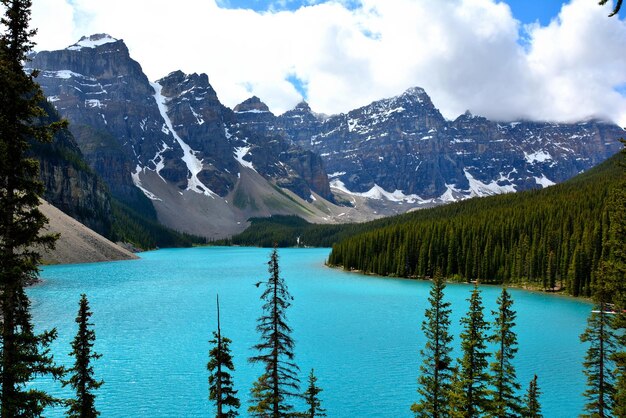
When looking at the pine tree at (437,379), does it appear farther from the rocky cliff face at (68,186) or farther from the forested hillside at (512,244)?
the rocky cliff face at (68,186)

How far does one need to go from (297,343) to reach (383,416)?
1907 centimetres

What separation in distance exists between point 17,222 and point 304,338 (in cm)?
3980

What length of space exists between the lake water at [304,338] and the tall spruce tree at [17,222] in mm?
18078

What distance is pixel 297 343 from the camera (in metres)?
48.9

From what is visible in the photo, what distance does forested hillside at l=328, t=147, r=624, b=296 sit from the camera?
88.3 m

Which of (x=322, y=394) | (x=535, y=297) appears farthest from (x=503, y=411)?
(x=535, y=297)

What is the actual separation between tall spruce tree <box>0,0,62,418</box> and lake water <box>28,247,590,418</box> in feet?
59.3

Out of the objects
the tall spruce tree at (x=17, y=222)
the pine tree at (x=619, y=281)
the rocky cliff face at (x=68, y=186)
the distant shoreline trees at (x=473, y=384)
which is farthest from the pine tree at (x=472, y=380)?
the rocky cliff face at (x=68, y=186)

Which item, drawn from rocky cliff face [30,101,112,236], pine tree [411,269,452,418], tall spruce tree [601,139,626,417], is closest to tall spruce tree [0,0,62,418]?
pine tree [411,269,452,418]

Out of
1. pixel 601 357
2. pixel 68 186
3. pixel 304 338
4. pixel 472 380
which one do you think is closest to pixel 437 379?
pixel 472 380

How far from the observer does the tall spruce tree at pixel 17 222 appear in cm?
1430

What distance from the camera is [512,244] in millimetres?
106938

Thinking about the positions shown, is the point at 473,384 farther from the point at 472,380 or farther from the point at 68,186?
the point at 68,186

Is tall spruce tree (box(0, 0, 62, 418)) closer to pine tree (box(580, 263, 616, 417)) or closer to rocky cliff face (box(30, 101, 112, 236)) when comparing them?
pine tree (box(580, 263, 616, 417))
